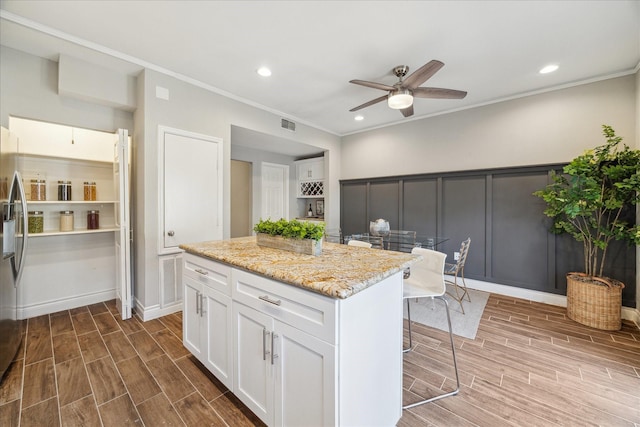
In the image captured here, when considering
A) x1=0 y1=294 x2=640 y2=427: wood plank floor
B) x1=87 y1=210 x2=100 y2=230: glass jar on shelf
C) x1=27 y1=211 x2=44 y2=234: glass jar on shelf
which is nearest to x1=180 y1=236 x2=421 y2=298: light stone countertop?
x1=0 y1=294 x2=640 y2=427: wood plank floor

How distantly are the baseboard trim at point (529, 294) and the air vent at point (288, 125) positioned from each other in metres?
3.92

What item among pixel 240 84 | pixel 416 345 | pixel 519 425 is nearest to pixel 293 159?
pixel 240 84

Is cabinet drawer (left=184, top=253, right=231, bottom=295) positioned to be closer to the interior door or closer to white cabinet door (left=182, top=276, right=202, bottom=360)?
white cabinet door (left=182, top=276, right=202, bottom=360)

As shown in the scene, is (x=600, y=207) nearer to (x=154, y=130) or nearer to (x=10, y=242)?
(x=154, y=130)

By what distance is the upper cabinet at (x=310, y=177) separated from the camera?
575 centimetres

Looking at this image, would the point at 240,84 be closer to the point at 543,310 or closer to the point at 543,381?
the point at 543,381

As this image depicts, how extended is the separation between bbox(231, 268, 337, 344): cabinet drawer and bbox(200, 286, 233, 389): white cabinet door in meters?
0.21

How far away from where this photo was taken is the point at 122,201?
2727 mm

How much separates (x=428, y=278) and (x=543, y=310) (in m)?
2.31

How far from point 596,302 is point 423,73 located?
303 centimetres

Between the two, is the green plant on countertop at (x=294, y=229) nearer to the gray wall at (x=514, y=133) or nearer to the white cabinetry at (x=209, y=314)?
the white cabinetry at (x=209, y=314)

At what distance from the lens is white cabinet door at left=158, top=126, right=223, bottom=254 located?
2957mm

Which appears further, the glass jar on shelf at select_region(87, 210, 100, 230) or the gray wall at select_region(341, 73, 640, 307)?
the glass jar on shelf at select_region(87, 210, 100, 230)

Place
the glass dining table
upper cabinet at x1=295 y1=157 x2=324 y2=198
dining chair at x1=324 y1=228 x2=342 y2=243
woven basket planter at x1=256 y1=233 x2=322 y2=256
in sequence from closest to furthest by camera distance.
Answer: woven basket planter at x1=256 y1=233 x2=322 y2=256
the glass dining table
dining chair at x1=324 y1=228 x2=342 y2=243
upper cabinet at x1=295 y1=157 x2=324 y2=198
